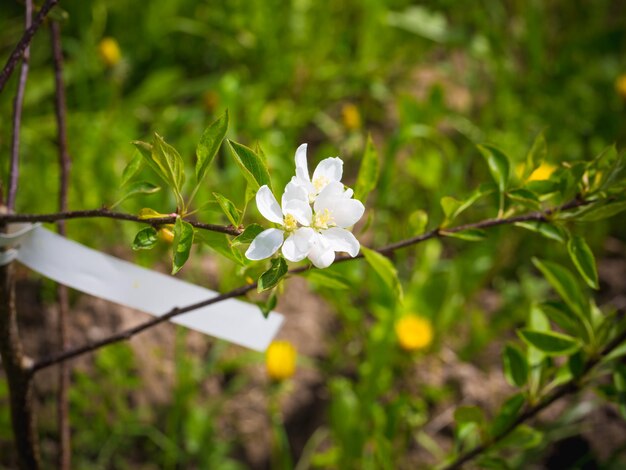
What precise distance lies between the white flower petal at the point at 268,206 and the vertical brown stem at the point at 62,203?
40cm

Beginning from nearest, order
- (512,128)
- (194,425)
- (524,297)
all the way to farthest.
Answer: (194,425), (524,297), (512,128)

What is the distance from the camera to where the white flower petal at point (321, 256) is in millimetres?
450

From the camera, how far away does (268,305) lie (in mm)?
568

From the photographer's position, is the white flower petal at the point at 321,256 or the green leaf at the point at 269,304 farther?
the green leaf at the point at 269,304

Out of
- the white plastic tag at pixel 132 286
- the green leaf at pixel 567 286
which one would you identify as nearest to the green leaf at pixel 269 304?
the white plastic tag at pixel 132 286

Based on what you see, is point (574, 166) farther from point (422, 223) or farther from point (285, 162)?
point (285, 162)

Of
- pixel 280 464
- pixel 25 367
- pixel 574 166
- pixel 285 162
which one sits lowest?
pixel 280 464

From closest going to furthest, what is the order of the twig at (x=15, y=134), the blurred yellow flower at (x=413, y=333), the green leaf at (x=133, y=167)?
the green leaf at (x=133, y=167) → the twig at (x=15, y=134) → the blurred yellow flower at (x=413, y=333)

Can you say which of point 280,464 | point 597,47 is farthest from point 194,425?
point 597,47

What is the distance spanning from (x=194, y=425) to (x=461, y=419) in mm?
625

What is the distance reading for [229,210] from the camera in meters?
0.48

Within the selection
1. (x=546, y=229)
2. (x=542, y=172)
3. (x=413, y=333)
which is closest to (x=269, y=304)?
(x=546, y=229)

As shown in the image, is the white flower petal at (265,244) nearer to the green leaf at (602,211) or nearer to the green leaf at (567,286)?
the green leaf at (602,211)

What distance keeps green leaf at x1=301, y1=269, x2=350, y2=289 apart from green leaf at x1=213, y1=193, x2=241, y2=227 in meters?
0.13
